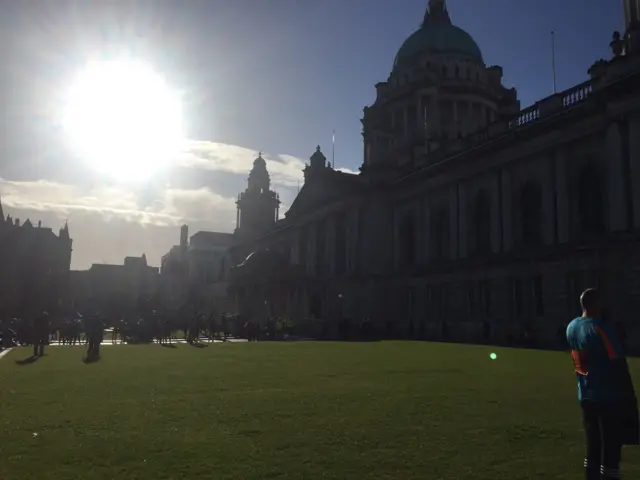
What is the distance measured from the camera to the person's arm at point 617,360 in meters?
5.73

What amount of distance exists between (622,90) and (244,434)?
31.7 m

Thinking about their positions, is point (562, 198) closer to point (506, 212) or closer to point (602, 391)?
point (506, 212)

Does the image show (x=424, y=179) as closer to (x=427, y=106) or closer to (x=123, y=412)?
(x=427, y=106)

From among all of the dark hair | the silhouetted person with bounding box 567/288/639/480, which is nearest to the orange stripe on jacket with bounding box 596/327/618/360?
the silhouetted person with bounding box 567/288/639/480

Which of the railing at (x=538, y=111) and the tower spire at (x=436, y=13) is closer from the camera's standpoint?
the railing at (x=538, y=111)

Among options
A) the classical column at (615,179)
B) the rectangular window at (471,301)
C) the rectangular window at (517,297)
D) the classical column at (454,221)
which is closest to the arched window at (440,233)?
the classical column at (454,221)

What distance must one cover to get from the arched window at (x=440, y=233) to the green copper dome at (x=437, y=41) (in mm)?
29410

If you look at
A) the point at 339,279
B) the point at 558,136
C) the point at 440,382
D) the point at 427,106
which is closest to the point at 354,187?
the point at 339,279

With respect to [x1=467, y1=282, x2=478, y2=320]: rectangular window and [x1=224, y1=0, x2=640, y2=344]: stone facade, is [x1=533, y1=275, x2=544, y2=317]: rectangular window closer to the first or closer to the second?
[x1=224, y1=0, x2=640, y2=344]: stone facade

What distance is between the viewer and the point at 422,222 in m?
52.2

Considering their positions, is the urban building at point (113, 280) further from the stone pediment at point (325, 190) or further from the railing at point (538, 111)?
the railing at point (538, 111)

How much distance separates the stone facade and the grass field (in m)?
18.6

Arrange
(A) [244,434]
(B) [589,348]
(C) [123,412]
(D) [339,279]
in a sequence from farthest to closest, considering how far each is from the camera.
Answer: (D) [339,279]
(C) [123,412]
(A) [244,434]
(B) [589,348]

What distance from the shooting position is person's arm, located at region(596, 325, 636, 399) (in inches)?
225
